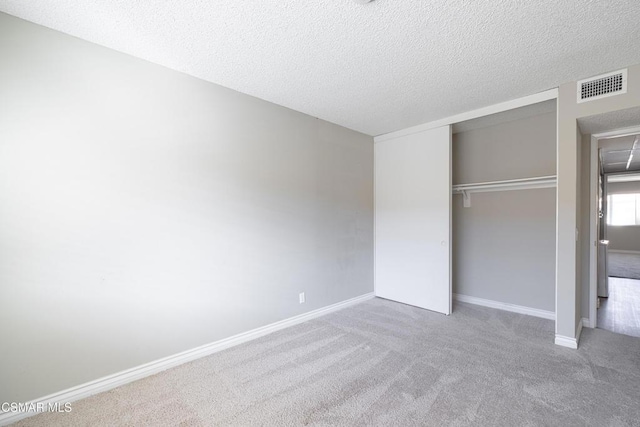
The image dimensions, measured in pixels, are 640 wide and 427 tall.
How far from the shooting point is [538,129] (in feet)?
10.7

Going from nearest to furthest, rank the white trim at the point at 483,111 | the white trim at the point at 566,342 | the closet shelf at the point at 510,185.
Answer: the white trim at the point at 566,342 < the white trim at the point at 483,111 < the closet shelf at the point at 510,185

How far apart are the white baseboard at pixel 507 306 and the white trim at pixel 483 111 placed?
247 centimetres

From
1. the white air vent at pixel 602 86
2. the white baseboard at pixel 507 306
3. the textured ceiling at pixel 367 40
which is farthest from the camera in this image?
the white baseboard at pixel 507 306

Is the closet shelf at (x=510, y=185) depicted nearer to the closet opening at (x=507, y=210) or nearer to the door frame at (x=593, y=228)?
the closet opening at (x=507, y=210)

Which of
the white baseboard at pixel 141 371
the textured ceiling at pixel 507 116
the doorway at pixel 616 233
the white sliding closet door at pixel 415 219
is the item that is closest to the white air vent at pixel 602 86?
the textured ceiling at pixel 507 116

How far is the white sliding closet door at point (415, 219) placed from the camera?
11.2 feet

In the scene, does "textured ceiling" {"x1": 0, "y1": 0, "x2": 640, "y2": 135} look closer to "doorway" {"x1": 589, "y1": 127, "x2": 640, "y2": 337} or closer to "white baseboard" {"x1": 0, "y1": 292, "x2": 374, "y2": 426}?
"doorway" {"x1": 589, "y1": 127, "x2": 640, "y2": 337}

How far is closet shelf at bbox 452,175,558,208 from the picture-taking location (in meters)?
3.12

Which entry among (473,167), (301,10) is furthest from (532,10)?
(473,167)

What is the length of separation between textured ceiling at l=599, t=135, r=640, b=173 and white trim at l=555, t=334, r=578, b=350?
3.41 metres

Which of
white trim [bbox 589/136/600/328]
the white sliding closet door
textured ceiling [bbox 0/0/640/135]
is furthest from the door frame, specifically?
the white sliding closet door

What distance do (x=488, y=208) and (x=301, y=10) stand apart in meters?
3.44

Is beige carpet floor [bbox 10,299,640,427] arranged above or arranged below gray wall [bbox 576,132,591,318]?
below

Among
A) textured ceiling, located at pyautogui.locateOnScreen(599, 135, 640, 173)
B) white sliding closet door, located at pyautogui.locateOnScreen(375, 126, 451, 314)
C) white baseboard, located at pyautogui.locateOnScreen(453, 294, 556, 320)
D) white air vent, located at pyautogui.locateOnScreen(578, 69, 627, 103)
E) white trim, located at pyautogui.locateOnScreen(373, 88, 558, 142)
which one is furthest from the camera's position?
textured ceiling, located at pyautogui.locateOnScreen(599, 135, 640, 173)
